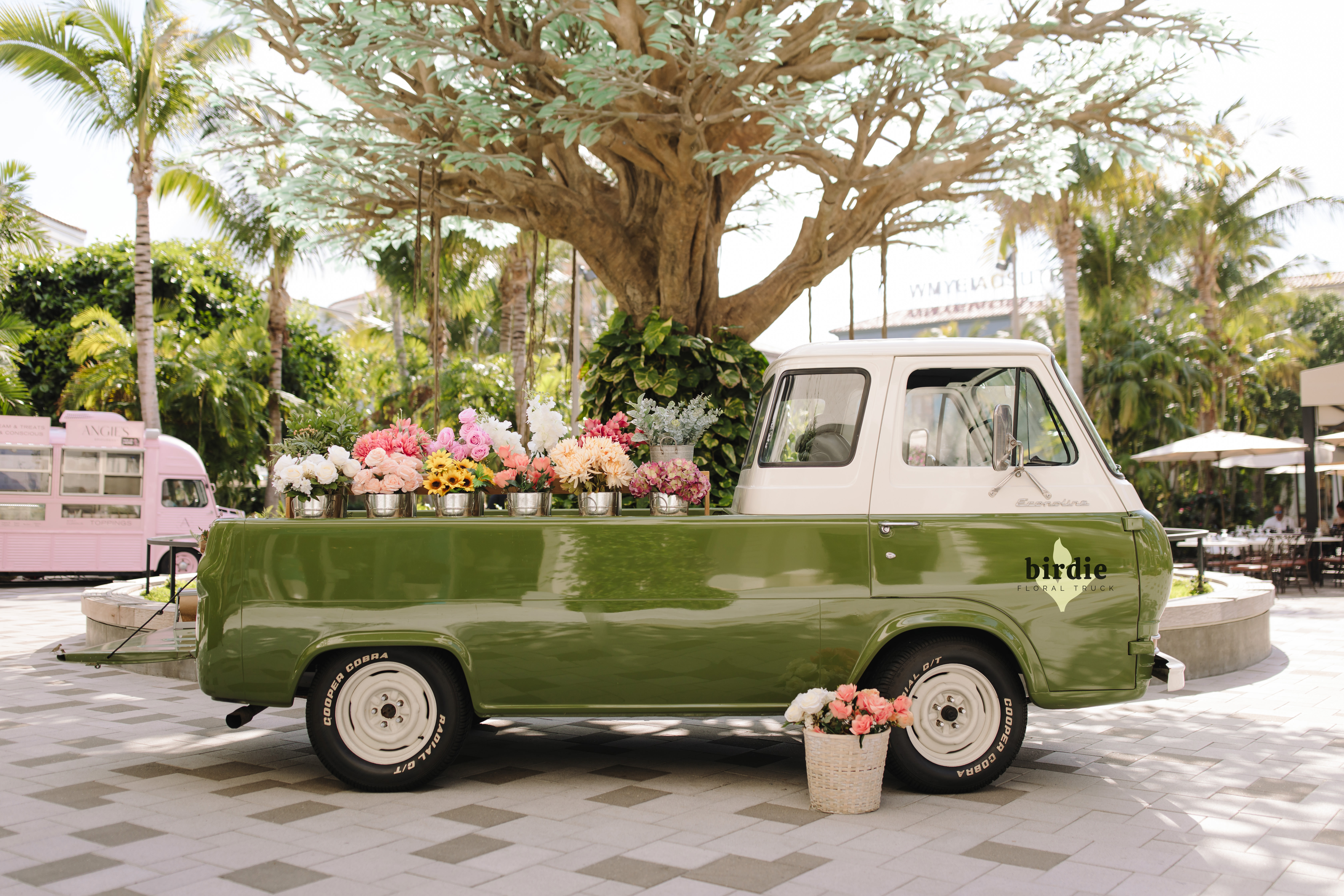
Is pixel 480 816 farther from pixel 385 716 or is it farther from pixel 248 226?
pixel 248 226

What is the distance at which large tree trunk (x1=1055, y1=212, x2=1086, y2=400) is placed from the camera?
23828 millimetres

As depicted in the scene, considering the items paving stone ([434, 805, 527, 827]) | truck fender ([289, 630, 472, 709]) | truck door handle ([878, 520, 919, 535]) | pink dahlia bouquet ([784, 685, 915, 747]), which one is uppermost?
truck door handle ([878, 520, 919, 535])

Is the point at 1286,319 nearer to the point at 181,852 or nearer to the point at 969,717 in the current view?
the point at 969,717

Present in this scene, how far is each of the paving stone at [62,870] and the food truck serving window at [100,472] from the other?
54.4 feet

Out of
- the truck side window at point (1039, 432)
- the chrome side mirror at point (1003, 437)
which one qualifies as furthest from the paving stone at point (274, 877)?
the truck side window at point (1039, 432)

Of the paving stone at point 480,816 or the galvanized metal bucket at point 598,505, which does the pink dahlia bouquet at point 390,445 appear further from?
the paving stone at point 480,816

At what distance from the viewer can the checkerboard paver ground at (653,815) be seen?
4.36 metres

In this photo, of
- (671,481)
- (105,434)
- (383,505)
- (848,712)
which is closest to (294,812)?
(383,505)

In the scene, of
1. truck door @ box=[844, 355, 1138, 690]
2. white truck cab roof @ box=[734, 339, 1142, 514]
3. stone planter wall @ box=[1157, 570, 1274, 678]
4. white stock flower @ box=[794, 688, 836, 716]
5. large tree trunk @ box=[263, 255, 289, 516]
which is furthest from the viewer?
large tree trunk @ box=[263, 255, 289, 516]

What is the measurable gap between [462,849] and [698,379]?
6812mm

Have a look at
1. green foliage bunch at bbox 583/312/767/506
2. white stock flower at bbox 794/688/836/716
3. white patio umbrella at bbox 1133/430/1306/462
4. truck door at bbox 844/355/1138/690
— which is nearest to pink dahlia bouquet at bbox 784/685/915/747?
white stock flower at bbox 794/688/836/716

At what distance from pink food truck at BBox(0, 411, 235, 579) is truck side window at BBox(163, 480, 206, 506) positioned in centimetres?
3

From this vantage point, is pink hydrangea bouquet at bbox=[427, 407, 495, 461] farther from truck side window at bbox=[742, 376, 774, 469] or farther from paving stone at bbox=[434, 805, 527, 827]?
paving stone at bbox=[434, 805, 527, 827]

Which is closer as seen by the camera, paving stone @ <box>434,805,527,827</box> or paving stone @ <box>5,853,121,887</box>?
paving stone @ <box>5,853,121,887</box>
